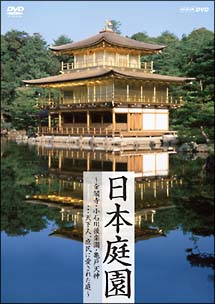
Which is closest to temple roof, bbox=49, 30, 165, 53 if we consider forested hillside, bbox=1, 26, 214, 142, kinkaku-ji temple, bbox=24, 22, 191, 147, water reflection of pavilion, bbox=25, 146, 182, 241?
kinkaku-ji temple, bbox=24, 22, 191, 147

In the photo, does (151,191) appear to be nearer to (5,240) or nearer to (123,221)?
(5,240)

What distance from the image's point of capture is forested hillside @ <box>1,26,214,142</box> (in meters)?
20.7

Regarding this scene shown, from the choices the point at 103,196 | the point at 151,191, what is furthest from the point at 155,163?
the point at 103,196

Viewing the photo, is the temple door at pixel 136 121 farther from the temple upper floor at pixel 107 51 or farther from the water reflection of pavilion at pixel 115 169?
the water reflection of pavilion at pixel 115 169

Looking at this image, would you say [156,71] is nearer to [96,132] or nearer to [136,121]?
[136,121]

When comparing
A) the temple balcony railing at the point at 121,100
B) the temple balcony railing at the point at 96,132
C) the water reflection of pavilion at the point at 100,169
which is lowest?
the water reflection of pavilion at the point at 100,169

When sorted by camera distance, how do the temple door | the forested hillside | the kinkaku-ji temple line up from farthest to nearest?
the temple door → the kinkaku-ji temple → the forested hillside

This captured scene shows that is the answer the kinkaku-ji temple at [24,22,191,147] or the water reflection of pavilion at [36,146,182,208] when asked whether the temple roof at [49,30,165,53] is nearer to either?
the kinkaku-ji temple at [24,22,191,147]

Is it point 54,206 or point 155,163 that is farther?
point 155,163

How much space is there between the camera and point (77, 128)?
26.9 metres

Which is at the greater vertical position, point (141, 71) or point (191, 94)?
point (141, 71)

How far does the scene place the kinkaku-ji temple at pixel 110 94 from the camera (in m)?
25.8

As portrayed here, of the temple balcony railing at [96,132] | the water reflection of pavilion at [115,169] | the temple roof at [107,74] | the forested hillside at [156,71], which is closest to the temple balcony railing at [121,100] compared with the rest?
the forested hillside at [156,71]

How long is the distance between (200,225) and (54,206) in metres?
3.13
